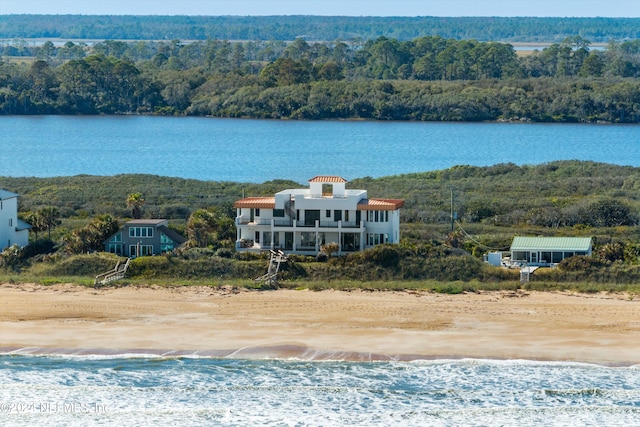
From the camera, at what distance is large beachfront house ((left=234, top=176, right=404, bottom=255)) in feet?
142

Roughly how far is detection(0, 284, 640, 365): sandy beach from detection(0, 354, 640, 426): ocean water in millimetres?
749

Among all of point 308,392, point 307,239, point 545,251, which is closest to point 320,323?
point 308,392

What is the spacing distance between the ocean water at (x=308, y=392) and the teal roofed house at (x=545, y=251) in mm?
12345

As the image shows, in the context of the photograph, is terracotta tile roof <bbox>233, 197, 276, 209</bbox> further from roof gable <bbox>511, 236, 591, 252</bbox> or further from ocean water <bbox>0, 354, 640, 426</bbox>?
ocean water <bbox>0, 354, 640, 426</bbox>

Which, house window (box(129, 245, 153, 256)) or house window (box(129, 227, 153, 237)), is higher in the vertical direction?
house window (box(129, 227, 153, 237))

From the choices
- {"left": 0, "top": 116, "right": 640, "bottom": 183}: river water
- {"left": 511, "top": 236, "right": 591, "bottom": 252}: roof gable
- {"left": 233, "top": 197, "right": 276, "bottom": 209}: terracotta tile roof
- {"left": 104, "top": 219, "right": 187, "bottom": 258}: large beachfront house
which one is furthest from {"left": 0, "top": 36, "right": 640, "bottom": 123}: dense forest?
{"left": 104, "top": 219, "right": 187, "bottom": 258}: large beachfront house

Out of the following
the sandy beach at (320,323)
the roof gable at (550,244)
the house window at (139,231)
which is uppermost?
the house window at (139,231)

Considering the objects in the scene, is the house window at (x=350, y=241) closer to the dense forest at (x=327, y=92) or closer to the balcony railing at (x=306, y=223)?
the balcony railing at (x=306, y=223)

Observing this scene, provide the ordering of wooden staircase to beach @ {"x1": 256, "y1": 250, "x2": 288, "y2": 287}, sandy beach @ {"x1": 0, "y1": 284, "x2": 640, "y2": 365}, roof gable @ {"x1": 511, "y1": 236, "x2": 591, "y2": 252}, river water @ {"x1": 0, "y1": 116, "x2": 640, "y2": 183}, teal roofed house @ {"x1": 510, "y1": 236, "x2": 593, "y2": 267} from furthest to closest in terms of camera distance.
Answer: river water @ {"x1": 0, "y1": 116, "x2": 640, "y2": 183}, roof gable @ {"x1": 511, "y1": 236, "x2": 591, "y2": 252}, teal roofed house @ {"x1": 510, "y1": 236, "x2": 593, "y2": 267}, wooden staircase to beach @ {"x1": 256, "y1": 250, "x2": 288, "y2": 287}, sandy beach @ {"x1": 0, "y1": 284, "x2": 640, "y2": 365}

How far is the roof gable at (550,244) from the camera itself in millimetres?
43031

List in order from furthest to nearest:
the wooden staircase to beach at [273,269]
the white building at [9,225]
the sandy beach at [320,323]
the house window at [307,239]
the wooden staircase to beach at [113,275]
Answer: the white building at [9,225], the house window at [307,239], the wooden staircase to beach at [113,275], the wooden staircase to beach at [273,269], the sandy beach at [320,323]

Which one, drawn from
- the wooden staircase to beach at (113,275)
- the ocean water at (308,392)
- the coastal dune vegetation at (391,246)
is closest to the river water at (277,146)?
the coastal dune vegetation at (391,246)

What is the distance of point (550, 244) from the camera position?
4366 cm

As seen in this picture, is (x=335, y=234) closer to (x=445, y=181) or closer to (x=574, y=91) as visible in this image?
Answer: (x=445, y=181)
